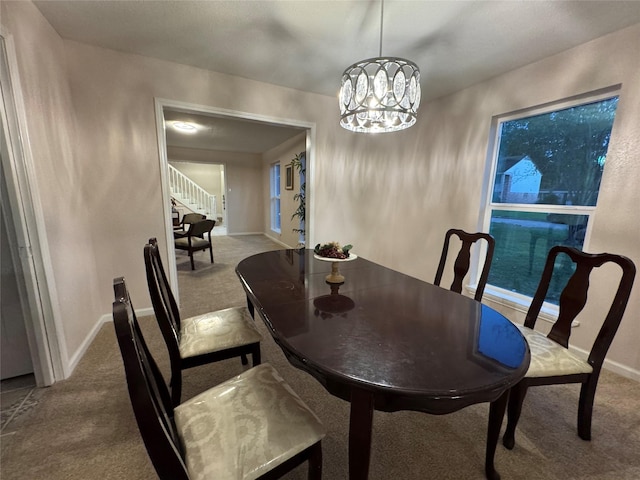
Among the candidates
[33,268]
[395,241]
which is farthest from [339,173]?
[33,268]

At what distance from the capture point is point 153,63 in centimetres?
238

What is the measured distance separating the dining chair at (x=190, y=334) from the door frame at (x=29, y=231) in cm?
77

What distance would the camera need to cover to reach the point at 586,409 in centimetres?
135

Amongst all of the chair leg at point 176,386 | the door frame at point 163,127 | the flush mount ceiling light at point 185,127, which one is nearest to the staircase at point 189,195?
the flush mount ceiling light at point 185,127

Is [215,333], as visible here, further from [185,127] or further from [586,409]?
[185,127]

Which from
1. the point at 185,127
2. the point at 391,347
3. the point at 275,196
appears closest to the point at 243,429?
the point at 391,347

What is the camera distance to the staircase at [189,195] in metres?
8.16

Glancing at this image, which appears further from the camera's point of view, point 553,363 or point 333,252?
point 333,252

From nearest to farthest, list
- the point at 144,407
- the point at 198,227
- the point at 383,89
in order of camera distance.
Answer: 1. the point at 144,407
2. the point at 383,89
3. the point at 198,227

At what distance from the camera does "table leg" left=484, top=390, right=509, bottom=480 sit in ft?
3.62

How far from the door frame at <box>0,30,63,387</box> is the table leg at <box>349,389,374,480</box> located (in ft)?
6.63

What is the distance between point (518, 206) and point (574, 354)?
1524 millimetres

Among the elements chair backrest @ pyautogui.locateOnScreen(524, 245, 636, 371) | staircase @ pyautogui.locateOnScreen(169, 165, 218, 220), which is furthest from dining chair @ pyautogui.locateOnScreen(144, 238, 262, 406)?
staircase @ pyautogui.locateOnScreen(169, 165, 218, 220)

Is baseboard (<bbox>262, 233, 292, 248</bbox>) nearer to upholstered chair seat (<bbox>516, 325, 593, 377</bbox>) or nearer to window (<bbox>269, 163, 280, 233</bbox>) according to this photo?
window (<bbox>269, 163, 280, 233</bbox>)
